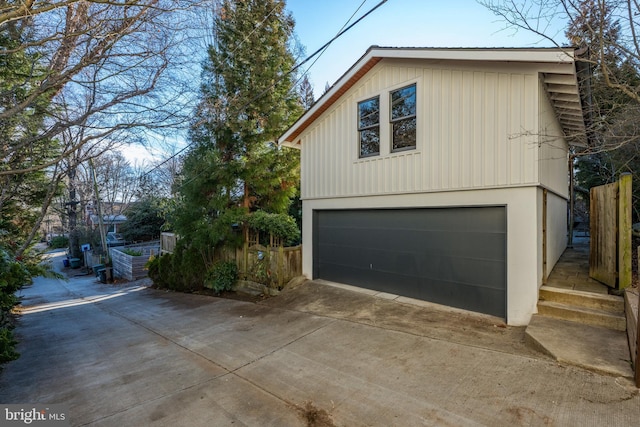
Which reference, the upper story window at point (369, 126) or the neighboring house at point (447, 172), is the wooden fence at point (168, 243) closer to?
the neighboring house at point (447, 172)

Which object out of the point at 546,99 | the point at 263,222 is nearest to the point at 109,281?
the point at 263,222

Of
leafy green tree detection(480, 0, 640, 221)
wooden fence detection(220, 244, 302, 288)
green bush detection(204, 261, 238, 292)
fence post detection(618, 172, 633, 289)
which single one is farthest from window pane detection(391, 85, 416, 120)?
green bush detection(204, 261, 238, 292)

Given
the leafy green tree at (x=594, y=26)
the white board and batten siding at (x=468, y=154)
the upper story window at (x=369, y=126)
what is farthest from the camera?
the upper story window at (x=369, y=126)

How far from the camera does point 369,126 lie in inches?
270

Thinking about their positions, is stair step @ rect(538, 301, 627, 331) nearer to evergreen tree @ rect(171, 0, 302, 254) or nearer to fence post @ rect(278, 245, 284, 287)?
fence post @ rect(278, 245, 284, 287)

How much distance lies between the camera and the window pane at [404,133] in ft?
20.3

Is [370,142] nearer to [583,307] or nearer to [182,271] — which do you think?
[583,307]

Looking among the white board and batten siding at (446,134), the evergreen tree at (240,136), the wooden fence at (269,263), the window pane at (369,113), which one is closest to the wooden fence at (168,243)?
the evergreen tree at (240,136)

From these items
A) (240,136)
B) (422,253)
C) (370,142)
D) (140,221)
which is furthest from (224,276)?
(140,221)

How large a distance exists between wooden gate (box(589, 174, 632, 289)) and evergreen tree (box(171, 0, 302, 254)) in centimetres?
734

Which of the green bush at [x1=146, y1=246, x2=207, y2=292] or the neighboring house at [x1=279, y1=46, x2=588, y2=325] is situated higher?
the neighboring house at [x1=279, y1=46, x2=588, y2=325]

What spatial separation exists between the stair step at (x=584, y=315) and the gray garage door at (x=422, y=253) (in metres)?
A: 0.59

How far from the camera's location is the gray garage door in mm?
5094

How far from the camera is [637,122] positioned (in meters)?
5.12
